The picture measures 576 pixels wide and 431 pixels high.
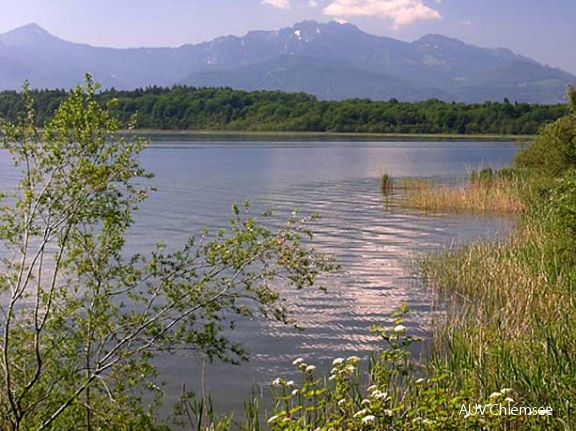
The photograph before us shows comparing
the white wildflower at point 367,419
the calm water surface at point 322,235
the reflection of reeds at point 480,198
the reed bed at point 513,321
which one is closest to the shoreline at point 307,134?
the calm water surface at point 322,235

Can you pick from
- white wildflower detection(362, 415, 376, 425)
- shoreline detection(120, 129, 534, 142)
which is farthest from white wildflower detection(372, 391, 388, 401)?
shoreline detection(120, 129, 534, 142)

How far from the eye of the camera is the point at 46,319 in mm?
6984

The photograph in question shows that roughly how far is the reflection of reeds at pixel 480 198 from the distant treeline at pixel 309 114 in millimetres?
98139

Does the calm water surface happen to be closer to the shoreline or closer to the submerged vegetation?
the submerged vegetation

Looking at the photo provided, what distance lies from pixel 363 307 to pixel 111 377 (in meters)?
8.75

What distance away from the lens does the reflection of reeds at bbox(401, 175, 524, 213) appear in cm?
2852

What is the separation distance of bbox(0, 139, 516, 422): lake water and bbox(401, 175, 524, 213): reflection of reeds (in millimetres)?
1031

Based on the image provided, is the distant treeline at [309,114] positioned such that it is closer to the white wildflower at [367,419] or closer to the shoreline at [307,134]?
the shoreline at [307,134]

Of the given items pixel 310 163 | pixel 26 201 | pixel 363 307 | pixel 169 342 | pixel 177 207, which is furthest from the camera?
pixel 310 163

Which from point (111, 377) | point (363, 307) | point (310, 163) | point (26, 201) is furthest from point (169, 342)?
point (310, 163)

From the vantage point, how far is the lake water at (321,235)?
11523mm

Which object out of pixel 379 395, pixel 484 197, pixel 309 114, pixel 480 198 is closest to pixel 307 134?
pixel 309 114

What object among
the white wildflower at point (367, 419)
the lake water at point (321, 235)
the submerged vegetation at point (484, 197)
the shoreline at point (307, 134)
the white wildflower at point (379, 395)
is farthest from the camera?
the shoreline at point (307, 134)

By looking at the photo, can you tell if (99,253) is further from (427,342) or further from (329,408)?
(427,342)
